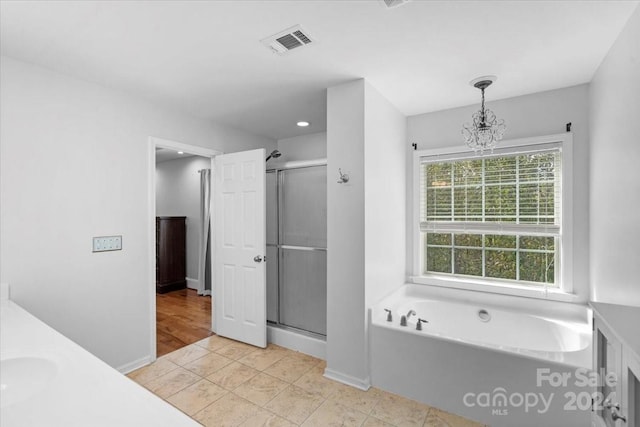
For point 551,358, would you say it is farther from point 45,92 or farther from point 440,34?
point 45,92

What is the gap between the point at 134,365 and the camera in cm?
277

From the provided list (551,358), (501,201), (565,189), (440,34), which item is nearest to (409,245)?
(501,201)

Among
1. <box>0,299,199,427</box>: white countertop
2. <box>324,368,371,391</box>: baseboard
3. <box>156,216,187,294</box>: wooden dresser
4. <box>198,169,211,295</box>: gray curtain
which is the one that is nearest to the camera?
<box>0,299,199,427</box>: white countertop

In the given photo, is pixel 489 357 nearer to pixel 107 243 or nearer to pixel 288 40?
pixel 288 40

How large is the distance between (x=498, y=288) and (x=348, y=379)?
1.63 meters

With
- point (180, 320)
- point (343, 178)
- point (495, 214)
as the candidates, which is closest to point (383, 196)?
point (343, 178)

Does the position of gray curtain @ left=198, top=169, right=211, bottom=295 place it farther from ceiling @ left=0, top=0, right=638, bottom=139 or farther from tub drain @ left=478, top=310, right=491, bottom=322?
tub drain @ left=478, top=310, right=491, bottom=322

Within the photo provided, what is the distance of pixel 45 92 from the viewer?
88.8 inches

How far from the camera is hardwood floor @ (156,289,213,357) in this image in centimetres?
338

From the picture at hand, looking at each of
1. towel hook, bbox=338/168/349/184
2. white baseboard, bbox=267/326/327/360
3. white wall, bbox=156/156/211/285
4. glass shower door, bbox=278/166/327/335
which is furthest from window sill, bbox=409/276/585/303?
white wall, bbox=156/156/211/285

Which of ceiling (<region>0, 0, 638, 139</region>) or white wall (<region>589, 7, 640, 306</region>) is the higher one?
ceiling (<region>0, 0, 638, 139</region>)

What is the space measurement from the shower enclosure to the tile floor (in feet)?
1.38

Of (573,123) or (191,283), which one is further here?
(191,283)

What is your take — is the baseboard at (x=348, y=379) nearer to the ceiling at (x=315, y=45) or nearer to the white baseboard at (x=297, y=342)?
the white baseboard at (x=297, y=342)
